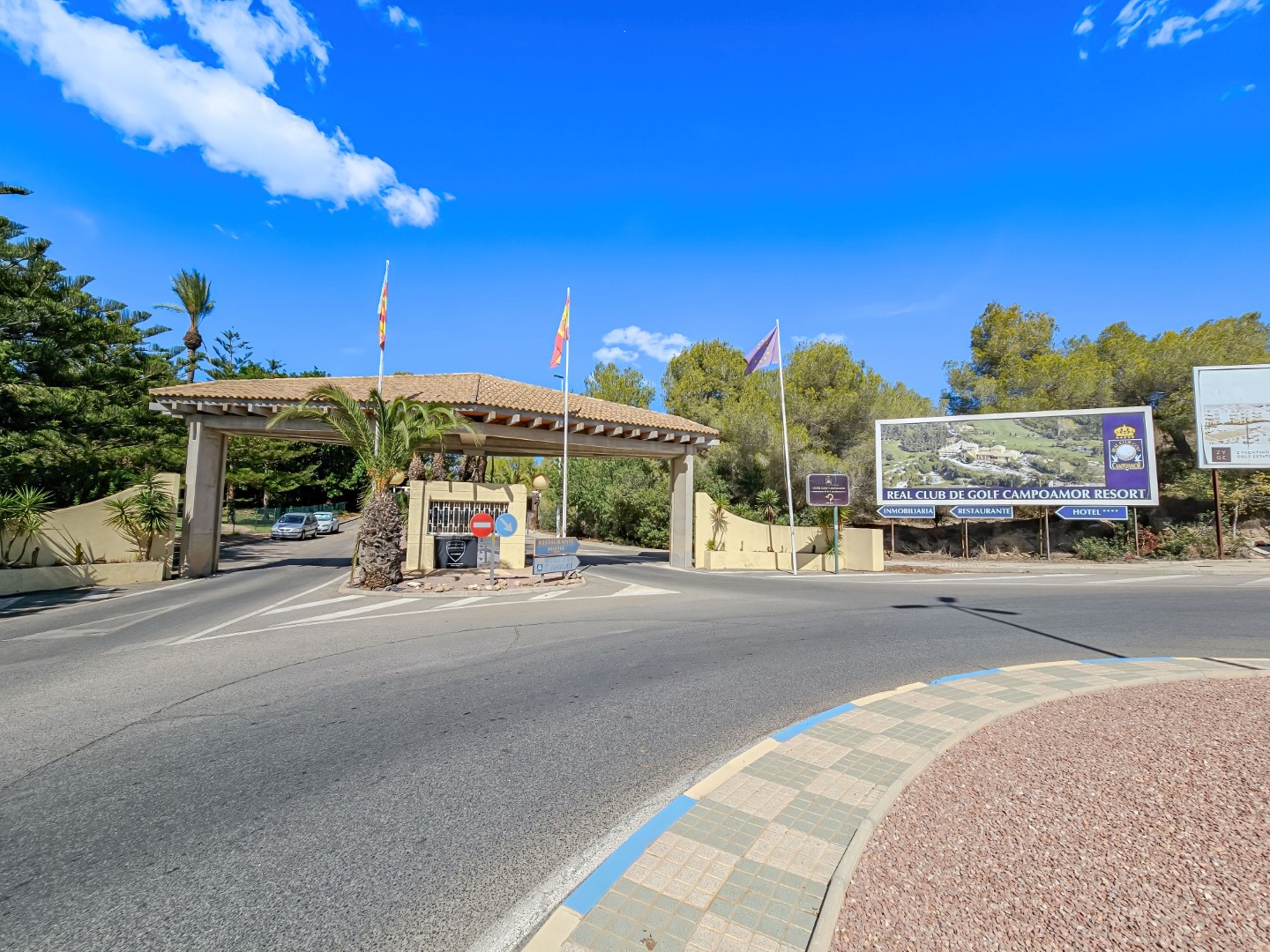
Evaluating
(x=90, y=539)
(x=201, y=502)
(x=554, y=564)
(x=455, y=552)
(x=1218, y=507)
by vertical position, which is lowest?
(x=554, y=564)

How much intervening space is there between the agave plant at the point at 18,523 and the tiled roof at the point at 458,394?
4312 millimetres

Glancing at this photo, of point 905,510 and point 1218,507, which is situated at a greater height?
point 1218,507

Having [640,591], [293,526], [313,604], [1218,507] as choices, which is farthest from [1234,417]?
[293,526]

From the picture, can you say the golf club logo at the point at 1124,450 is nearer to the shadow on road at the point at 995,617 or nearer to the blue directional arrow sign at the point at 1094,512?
Answer: the blue directional arrow sign at the point at 1094,512

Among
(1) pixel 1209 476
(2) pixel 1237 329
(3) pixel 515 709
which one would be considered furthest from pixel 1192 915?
(2) pixel 1237 329

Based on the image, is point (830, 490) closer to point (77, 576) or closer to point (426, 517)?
point (426, 517)

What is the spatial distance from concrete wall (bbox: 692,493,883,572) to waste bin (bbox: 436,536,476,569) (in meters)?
9.03

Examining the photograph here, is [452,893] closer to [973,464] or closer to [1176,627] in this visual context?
[1176,627]

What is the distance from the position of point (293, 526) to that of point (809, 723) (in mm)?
36897

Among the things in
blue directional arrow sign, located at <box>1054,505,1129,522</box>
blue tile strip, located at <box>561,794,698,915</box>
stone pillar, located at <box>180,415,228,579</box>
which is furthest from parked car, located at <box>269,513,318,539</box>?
blue directional arrow sign, located at <box>1054,505,1129,522</box>

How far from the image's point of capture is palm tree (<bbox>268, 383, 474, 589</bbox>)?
14523 mm

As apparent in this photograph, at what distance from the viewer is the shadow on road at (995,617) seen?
8109mm

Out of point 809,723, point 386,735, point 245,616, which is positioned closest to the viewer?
point 386,735

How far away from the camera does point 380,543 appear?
575 inches
